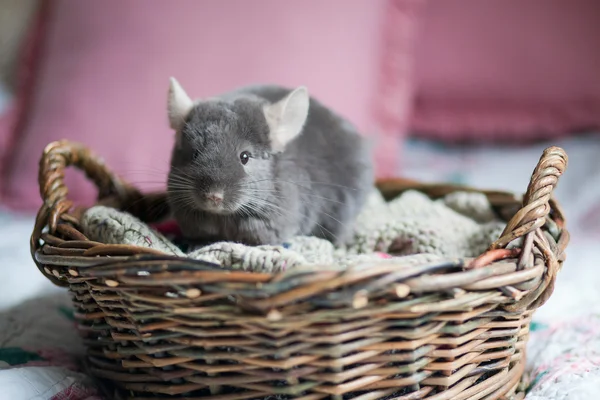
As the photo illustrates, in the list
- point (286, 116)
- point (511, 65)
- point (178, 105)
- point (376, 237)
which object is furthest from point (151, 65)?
point (511, 65)

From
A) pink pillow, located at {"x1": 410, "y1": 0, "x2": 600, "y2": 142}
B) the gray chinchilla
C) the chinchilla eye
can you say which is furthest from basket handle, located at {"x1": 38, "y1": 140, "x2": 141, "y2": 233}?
pink pillow, located at {"x1": 410, "y1": 0, "x2": 600, "y2": 142}

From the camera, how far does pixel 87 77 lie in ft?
5.67

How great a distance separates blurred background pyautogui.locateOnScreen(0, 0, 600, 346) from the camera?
1703 millimetres

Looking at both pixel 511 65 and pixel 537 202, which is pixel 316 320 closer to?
pixel 537 202

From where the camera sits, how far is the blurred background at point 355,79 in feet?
5.59

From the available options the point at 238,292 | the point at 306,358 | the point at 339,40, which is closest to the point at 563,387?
the point at 306,358

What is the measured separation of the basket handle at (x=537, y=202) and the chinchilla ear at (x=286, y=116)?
42cm

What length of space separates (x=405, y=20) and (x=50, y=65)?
1.12m

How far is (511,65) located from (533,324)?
3.64ft

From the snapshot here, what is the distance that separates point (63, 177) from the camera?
1113 mm

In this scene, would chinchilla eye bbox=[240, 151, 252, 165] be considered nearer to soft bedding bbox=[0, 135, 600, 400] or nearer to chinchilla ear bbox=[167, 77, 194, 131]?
chinchilla ear bbox=[167, 77, 194, 131]

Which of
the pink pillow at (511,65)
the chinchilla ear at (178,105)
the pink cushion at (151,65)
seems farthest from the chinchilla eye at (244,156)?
the pink pillow at (511,65)

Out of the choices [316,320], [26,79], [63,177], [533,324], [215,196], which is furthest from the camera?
[26,79]

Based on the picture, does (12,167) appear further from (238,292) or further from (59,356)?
(238,292)
